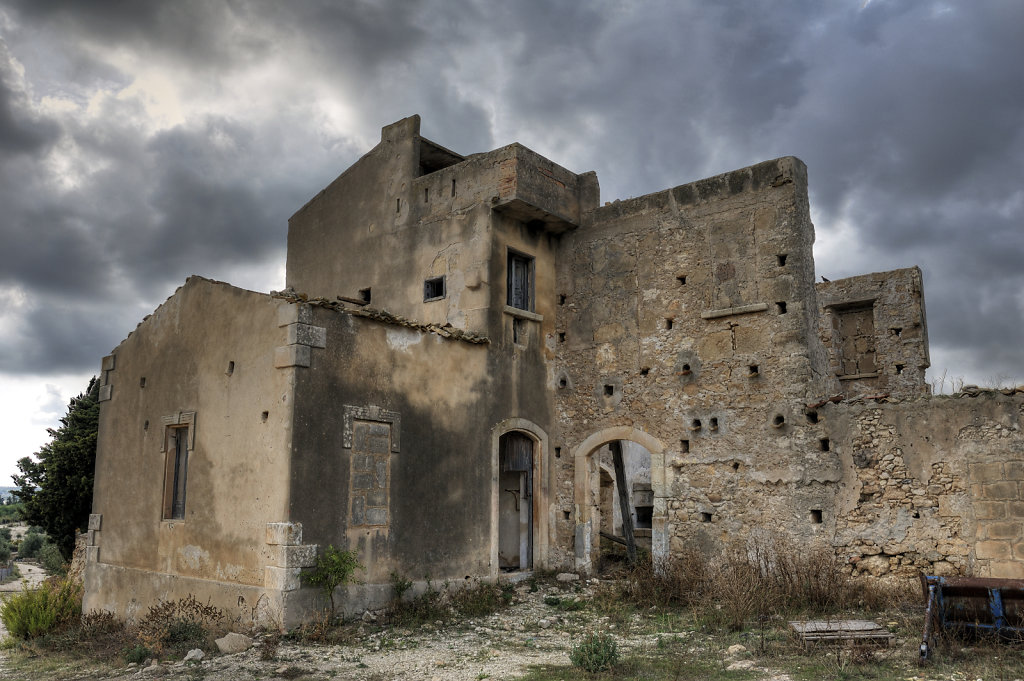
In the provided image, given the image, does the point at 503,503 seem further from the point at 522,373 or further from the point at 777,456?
the point at 777,456

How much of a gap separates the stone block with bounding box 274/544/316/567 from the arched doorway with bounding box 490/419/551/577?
4.02 m

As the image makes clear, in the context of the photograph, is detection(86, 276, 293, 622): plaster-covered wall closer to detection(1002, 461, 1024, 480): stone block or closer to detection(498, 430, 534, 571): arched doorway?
detection(498, 430, 534, 571): arched doorway

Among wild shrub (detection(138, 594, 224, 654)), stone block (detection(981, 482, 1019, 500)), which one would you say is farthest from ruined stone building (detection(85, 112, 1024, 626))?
wild shrub (detection(138, 594, 224, 654))

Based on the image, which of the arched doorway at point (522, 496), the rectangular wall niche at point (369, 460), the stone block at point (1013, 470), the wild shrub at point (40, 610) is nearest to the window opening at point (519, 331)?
the arched doorway at point (522, 496)

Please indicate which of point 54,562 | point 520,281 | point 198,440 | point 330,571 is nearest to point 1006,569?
point 330,571

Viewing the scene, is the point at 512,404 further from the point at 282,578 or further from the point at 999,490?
the point at 999,490

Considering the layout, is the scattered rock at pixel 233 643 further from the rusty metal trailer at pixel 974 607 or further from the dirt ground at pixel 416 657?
the rusty metal trailer at pixel 974 607

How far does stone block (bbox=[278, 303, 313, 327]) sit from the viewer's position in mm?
9695

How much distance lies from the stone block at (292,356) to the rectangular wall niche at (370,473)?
3.80ft

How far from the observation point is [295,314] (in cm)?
970

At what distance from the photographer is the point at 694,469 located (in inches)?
466

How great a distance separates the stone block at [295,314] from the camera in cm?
970

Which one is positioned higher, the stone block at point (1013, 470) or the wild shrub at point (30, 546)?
the stone block at point (1013, 470)

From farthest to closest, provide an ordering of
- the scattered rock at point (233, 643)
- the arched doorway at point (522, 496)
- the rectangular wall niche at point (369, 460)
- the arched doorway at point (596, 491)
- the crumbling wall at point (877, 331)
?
the crumbling wall at point (877, 331) → the arched doorway at point (522, 496) → the arched doorway at point (596, 491) → the rectangular wall niche at point (369, 460) → the scattered rock at point (233, 643)
